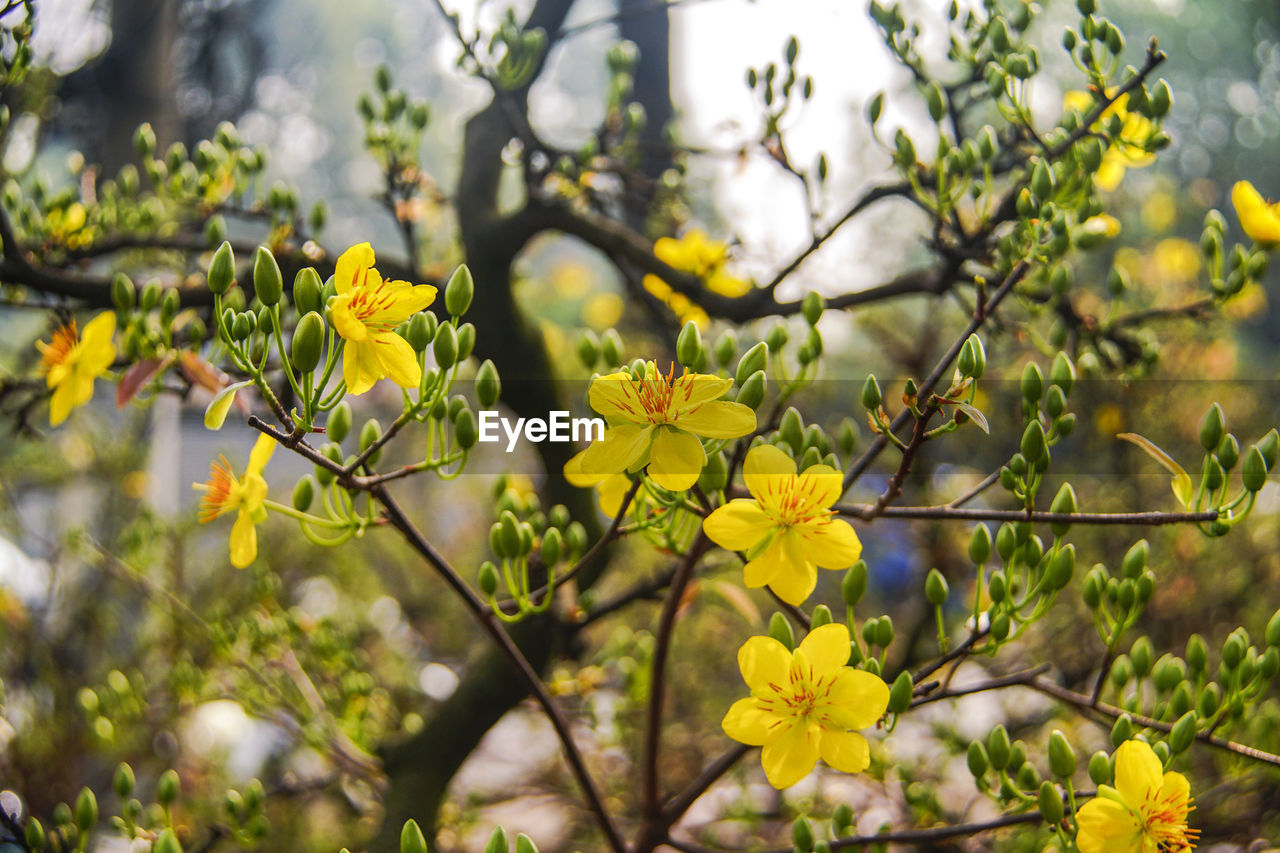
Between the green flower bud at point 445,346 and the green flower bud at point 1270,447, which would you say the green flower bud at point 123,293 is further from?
the green flower bud at point 1270,447

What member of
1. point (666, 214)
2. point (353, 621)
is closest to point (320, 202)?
point (666, 214)

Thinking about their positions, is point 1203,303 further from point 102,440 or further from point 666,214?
point 102,440

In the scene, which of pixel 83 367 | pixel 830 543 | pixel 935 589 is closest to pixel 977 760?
pixel 935 589

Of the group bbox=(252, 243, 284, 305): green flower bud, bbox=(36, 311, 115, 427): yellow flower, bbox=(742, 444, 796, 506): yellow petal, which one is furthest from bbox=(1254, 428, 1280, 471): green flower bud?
bbox=(36, 311, 115, 427): yellow flower

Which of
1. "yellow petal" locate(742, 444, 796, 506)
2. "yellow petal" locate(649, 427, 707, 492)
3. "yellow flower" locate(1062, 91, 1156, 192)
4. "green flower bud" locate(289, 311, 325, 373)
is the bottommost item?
"yellow petal" locate(742, 444, 796, 506)

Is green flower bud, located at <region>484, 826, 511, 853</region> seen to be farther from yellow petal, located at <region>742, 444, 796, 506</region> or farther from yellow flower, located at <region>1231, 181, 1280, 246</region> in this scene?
yellow flower, located at <region>1231, 181, 1280, 246</region>

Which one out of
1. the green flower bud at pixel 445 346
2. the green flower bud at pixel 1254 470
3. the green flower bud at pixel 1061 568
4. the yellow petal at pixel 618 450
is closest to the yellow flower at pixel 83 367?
the green flower bud at pixel 445 346
